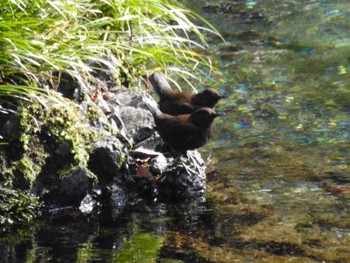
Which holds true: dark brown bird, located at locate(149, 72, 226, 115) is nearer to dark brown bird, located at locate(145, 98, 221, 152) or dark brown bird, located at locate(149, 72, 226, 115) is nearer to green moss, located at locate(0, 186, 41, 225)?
dark brown bird, located at locate(145, 98, 221, 152)

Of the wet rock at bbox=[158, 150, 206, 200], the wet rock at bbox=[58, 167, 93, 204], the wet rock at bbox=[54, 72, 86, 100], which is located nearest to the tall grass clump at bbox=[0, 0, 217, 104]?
the wet rock at bbox=[54, 72, 86, 100]

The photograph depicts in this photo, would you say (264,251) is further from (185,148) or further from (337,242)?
(185,148)

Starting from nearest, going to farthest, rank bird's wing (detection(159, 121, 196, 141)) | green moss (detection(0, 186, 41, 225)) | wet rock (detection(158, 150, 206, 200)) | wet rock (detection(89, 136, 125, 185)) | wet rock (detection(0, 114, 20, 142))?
green moss (detection(0, 186, 41, 225)), wet rock (detection(0, 114, 20, 142)), wet rock (detection(89, 136, 125, 185)), wet rock (detection(158, 150, 206, 200)), bird's wing (detection(159, 121, 196, 141))

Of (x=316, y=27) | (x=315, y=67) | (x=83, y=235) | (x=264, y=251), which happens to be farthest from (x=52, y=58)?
(x=316, y=27)

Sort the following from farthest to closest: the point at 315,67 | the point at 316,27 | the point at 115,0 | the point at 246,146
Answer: the point at 316,27
the point at 315,67
the point at 246,146
the point at 115,0

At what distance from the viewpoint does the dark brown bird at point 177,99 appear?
263 inches

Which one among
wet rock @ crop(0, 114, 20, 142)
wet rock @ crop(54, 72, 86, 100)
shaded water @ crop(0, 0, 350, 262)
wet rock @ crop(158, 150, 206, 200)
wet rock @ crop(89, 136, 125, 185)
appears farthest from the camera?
wet rock @ crop(158, 150, 206, 200)

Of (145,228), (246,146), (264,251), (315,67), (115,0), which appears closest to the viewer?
(264,251)

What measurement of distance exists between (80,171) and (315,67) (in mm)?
4204

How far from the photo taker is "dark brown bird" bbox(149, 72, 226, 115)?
6.69 metres

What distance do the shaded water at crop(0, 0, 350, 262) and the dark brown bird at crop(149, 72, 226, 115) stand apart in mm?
416

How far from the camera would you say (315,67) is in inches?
353

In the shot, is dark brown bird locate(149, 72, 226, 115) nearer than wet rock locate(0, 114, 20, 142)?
No

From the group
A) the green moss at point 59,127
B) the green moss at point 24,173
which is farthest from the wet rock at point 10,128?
the green moss at point 24,173
